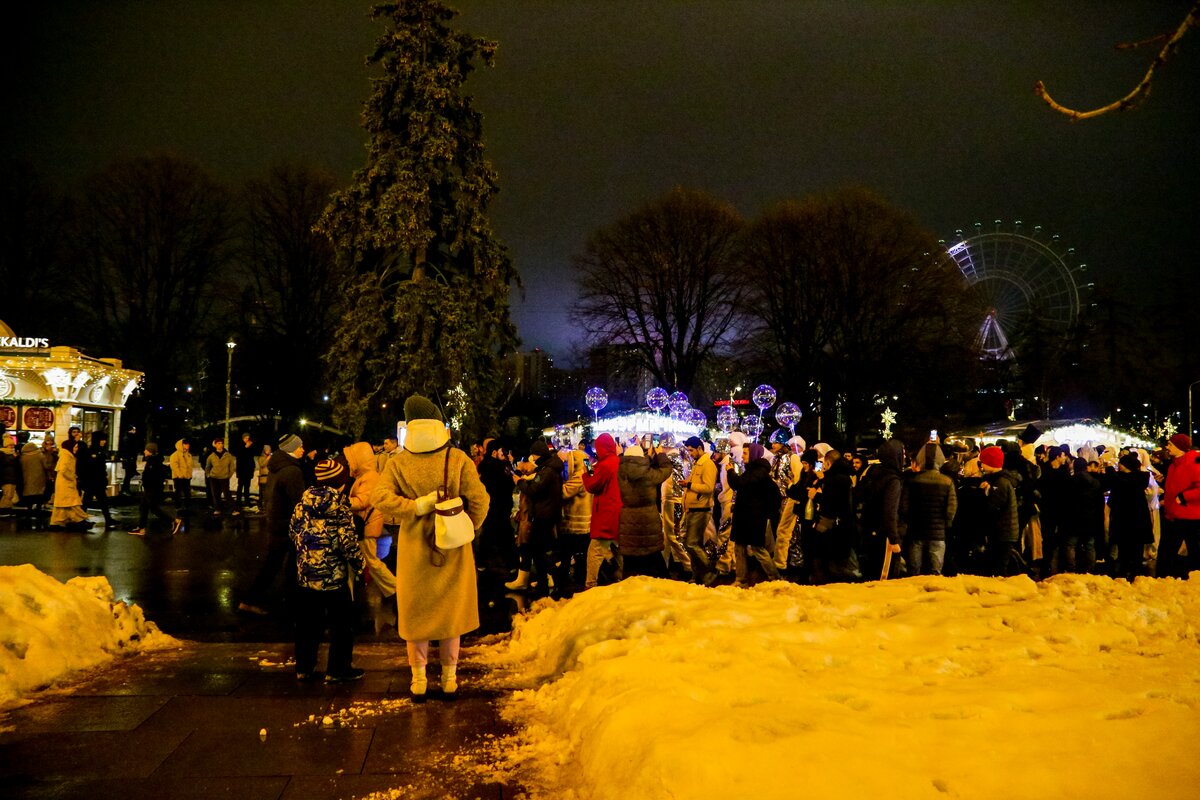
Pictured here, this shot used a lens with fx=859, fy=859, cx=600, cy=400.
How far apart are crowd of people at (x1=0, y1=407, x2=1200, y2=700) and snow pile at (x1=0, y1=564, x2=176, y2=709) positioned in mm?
1501

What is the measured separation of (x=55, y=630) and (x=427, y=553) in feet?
10.4

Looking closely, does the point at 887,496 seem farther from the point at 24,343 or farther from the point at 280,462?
the point at 24,343

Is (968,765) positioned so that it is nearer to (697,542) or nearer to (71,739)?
(71,739)

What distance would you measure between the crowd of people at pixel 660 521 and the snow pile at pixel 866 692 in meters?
1.37

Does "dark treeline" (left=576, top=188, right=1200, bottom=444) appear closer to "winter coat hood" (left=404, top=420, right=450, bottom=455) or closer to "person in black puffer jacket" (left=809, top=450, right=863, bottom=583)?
"person in black puffer jacket" (left=809, top=450, right=863, bottom=583)

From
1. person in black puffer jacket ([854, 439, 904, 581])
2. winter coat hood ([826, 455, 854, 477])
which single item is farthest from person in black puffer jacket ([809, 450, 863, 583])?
person in black puffer jacket ([854, 439, 904, 581])

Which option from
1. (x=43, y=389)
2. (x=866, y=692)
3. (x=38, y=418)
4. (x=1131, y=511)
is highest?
(x=43, y=389)

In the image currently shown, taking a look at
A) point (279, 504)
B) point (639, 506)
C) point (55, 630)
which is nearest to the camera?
point (55, 630)

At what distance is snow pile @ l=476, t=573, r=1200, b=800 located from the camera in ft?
11.9

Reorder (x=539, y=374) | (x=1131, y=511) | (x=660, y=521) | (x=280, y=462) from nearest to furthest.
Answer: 1. (x=280, y=462)
2. (x=660, y=521)
3. (x=1131, y=511)
4. (x=539, y=374)

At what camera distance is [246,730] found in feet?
18.2

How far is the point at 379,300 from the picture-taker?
25531 millimetres

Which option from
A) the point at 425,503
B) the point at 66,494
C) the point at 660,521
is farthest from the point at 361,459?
the point at 66,494

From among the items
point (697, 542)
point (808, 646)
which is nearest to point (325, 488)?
point (808, 646)
